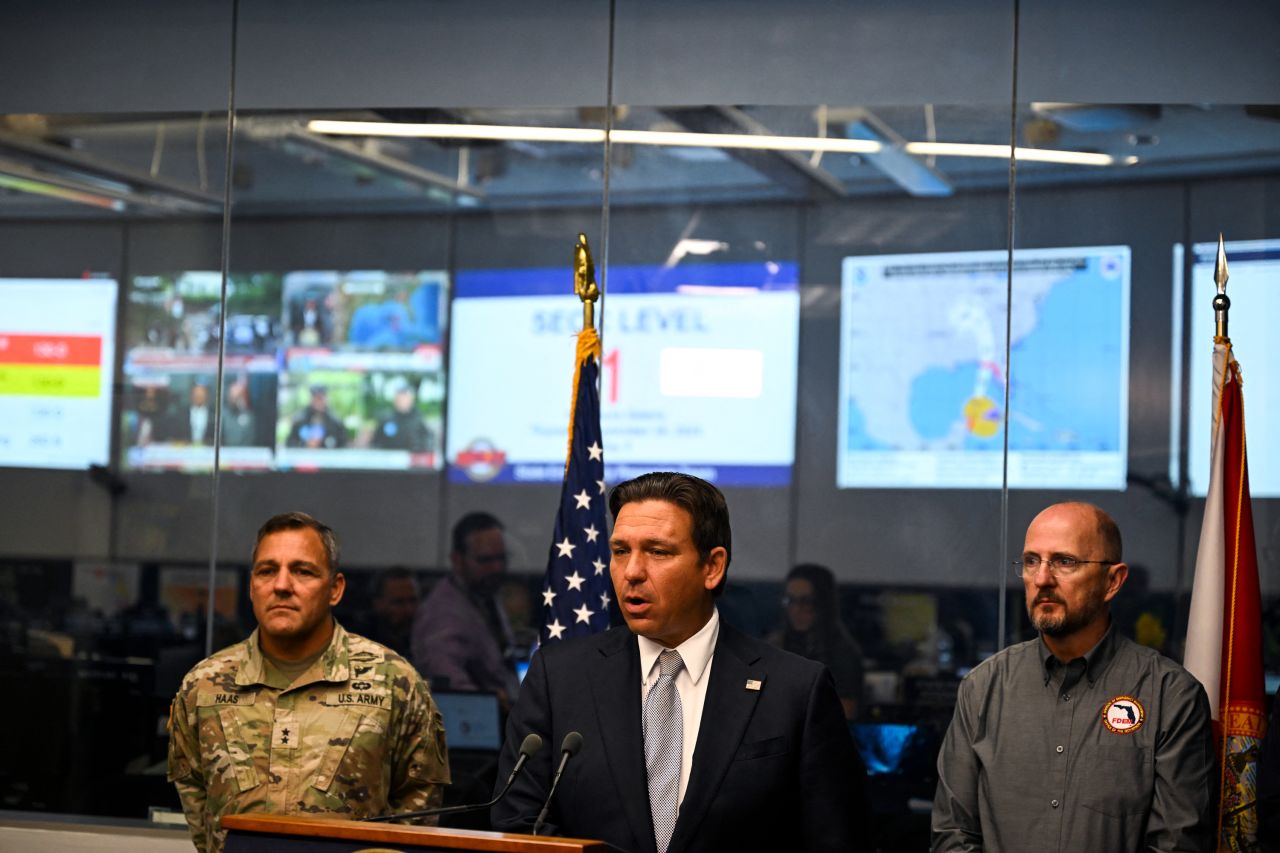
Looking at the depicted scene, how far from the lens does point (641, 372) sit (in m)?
6.16

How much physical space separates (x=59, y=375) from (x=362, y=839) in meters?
4.61

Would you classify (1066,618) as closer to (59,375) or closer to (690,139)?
(690,139)

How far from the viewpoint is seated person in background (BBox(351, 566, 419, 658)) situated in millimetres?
6227

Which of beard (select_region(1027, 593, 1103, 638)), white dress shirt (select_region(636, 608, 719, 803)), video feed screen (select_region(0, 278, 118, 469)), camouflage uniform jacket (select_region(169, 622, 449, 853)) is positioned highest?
video feed screen (select_region(0, 278, 118, 469))

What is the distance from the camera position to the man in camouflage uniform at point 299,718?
3910 millimetres

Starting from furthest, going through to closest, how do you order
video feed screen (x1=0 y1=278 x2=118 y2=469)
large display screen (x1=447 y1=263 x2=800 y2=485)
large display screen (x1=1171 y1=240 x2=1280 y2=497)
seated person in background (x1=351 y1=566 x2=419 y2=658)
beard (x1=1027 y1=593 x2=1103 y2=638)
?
video feed screen (x1=0 y1=278 x2=118 y2=469) < seated person in background (x1=351 y1=566 x2=419 y2=658) < large display screen (x1=447 y1=263 x2=800 y2=485) < large display screen (x1=1171 y1=240 x2=1280 y2=497) < beard (x1=1027 y1=593 x2=1103 y2=638)

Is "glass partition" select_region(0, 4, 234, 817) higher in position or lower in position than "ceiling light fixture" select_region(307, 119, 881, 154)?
lower

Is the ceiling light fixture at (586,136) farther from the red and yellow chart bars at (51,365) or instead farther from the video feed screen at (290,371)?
the red and yellow chart bars at (51,365)

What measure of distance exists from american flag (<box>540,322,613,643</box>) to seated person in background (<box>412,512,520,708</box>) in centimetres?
120

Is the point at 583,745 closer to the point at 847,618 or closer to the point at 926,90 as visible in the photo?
the point at 847,618

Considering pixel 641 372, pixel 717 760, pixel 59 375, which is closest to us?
pixel 717 760

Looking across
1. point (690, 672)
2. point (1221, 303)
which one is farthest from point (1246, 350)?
point (690, 672)

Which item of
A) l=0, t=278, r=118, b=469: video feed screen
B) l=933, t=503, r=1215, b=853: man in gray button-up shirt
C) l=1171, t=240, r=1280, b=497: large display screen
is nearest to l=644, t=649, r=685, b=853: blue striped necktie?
l=933, t=503, r=1215, b=853: man in gray button-up shirt

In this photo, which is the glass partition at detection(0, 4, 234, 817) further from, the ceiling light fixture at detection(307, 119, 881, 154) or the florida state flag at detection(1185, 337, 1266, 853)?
the florida state flag at detection(1185, 337, 1266, 853)
